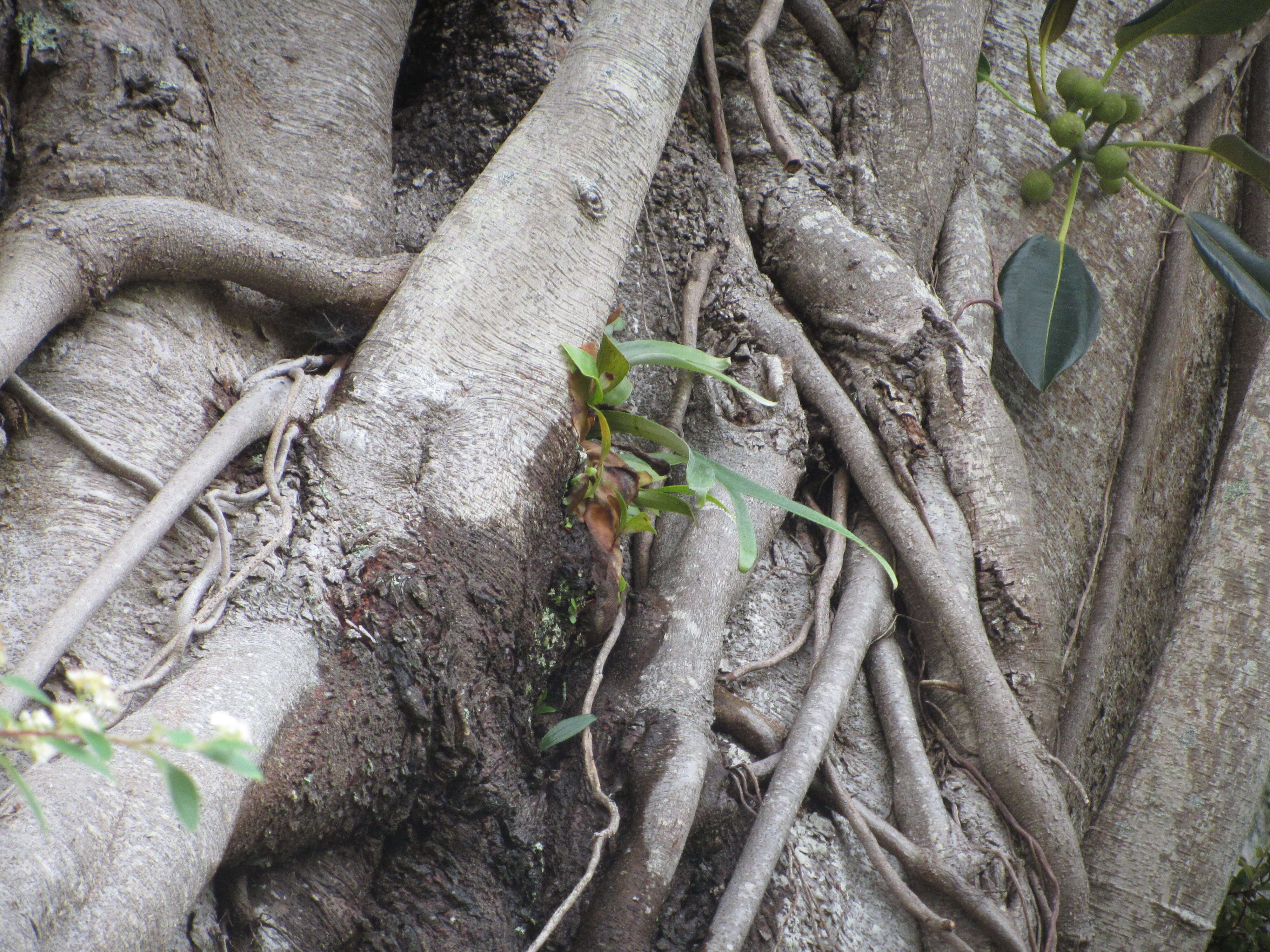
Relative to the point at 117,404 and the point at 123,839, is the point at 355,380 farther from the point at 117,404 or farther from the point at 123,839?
the point at 123,839

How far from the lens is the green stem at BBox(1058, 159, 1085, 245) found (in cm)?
184

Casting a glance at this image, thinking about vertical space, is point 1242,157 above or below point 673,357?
above

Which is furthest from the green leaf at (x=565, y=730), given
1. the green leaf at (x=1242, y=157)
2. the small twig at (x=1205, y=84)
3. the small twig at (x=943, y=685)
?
the small twig at (x=1205, y=84)

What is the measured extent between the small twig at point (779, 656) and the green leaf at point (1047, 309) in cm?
63

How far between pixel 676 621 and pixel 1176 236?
1.69 m

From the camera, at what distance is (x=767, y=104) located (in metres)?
1.91

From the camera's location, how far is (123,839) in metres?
0.76

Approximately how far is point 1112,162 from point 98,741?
2.06 m

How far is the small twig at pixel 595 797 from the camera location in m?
1.03

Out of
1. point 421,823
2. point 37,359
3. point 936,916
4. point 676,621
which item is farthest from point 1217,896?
point 37,359

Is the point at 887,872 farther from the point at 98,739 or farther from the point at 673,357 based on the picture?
the point at 98,739

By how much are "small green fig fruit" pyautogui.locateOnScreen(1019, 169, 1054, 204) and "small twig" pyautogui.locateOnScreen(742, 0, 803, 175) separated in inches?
21.5

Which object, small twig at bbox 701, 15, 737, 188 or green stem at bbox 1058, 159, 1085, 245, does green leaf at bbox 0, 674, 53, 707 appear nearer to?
small twig at bbox 701, 15, 737, 188

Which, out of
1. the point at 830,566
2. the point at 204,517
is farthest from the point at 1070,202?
the point at 204,517
